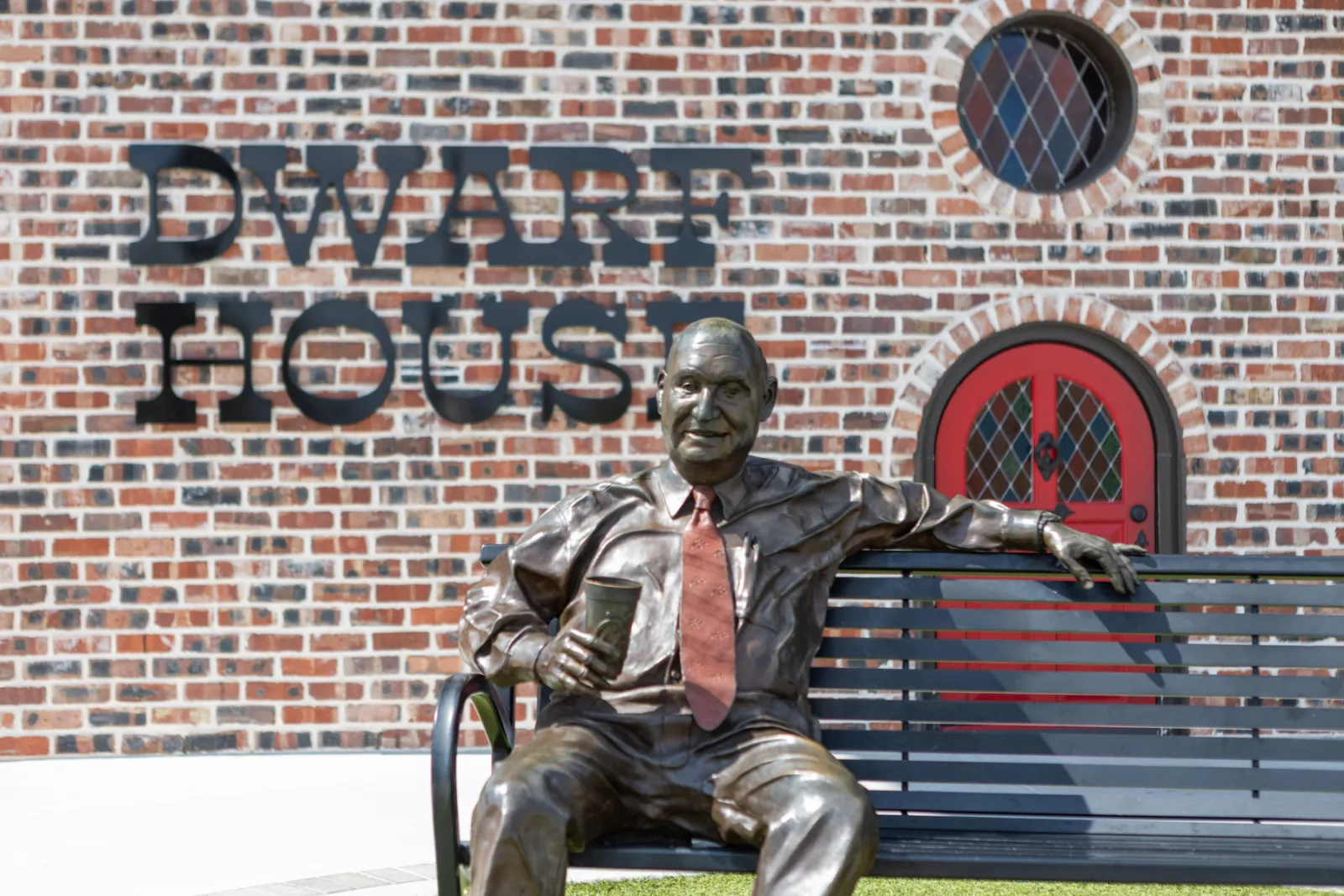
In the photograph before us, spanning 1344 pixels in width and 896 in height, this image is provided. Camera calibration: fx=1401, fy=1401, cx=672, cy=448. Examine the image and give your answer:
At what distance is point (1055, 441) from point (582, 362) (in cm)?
216

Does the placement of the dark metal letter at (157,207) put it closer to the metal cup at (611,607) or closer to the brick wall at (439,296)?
the brick wall at (439,296)

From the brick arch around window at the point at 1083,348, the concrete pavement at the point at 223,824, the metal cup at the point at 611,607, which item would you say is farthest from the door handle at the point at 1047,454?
the metal cup at the point at 611,607

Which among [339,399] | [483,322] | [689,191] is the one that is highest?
[689,191]

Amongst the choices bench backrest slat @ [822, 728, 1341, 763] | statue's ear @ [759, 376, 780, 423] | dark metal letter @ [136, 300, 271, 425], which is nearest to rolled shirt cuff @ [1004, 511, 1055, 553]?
bench backrest slat @ [822, 728, 1341, 763]

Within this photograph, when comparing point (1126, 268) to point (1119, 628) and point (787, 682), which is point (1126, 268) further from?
point (787, 682)

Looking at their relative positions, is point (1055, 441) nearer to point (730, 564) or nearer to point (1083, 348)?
point (1083, 348)

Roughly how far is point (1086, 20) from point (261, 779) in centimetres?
480

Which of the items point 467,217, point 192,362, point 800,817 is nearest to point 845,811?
point 800,817

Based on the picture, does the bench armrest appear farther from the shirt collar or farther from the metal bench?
the shirt collar

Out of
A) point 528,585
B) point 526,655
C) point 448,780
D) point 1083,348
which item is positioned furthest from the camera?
point 1083,348

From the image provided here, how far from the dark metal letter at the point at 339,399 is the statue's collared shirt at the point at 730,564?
2886 millimetres

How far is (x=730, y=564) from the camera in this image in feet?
10.5

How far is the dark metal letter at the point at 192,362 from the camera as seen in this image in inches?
237

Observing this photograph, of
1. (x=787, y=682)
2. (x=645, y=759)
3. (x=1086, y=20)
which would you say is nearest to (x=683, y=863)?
(x=645, y=759)
